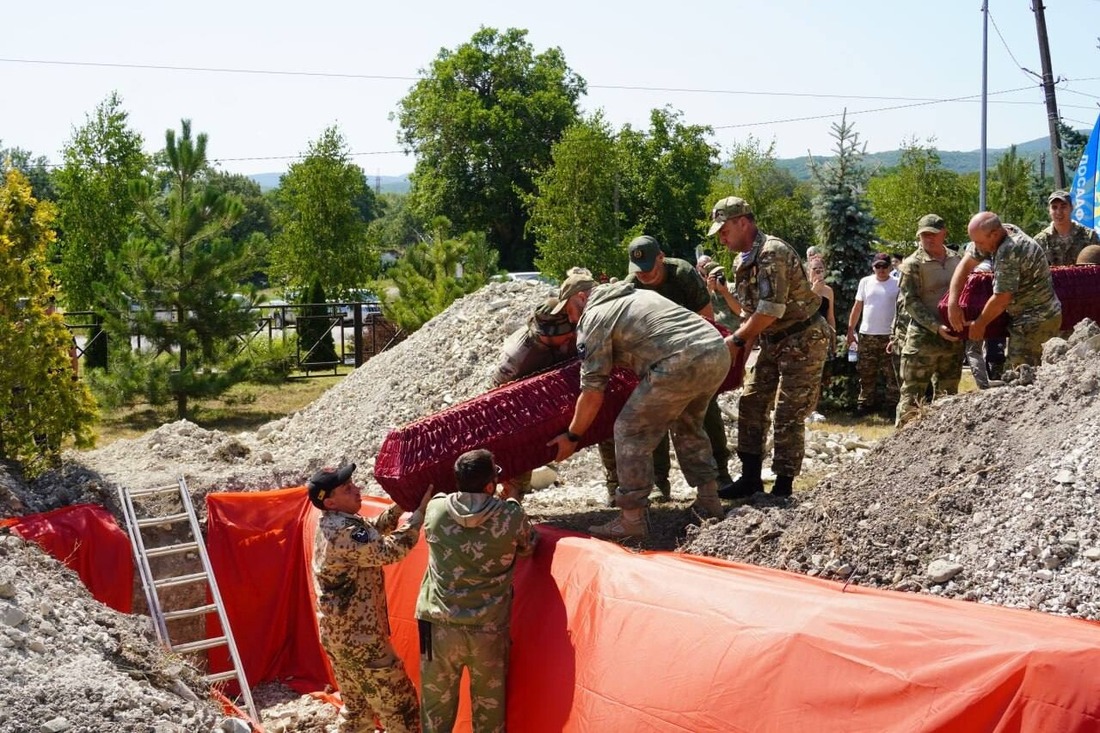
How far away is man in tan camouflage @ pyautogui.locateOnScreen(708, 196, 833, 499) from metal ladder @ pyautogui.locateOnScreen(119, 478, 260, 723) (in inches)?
130

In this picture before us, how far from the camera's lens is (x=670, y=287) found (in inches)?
282

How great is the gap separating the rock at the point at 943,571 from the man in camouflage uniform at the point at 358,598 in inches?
97.5

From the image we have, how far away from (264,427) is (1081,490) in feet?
35.1

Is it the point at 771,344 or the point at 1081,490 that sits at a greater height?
the point at 771,344

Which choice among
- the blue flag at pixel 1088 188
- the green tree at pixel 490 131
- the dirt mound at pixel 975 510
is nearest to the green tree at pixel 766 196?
the green tree at pixel 490 131

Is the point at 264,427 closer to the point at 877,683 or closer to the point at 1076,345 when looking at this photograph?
the point at 1076,345

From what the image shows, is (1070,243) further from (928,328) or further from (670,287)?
(670,287)

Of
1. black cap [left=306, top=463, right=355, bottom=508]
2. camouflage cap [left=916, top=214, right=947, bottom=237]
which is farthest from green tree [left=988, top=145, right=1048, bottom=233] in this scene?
black cap [left=306, top=463, right=355, bottom=508]

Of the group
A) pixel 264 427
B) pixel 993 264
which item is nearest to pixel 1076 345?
pixel 993 264

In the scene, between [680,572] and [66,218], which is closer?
[680,572]

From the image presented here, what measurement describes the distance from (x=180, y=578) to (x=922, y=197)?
27857 mm

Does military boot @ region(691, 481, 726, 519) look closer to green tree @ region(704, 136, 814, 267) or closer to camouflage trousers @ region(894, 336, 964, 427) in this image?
camouflage trousers @ region(894, 336, 964, 427)

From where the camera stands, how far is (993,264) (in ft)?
23.7

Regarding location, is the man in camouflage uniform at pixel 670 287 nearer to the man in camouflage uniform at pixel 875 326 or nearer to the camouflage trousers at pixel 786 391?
the camouflage trousers at pixel 786 391
